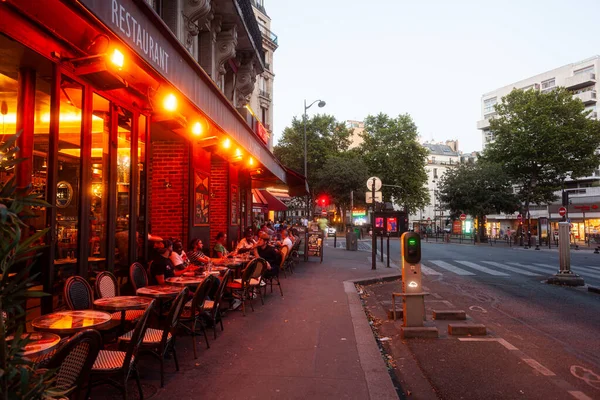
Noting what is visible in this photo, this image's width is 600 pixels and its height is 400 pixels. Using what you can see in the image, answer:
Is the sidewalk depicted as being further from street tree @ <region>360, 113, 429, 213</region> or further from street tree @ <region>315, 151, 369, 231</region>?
street tree @ <region>360, 113, 429, 213</region>

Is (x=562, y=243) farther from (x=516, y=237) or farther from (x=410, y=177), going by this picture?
(x=410, y=177)

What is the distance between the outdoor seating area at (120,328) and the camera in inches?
104

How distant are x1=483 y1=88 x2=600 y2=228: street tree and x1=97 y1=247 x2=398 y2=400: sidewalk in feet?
117

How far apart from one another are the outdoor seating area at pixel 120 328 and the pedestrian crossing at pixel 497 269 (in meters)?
9.44

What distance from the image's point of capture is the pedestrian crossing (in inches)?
593

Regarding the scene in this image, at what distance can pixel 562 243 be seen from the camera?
1236cm

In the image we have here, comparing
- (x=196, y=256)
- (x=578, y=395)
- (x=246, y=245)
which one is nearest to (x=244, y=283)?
(x=196, y=256)

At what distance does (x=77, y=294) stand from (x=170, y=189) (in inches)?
183

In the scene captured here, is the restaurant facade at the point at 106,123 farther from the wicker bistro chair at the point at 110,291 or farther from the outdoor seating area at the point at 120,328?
the outdoor seating area at the point at 120,328

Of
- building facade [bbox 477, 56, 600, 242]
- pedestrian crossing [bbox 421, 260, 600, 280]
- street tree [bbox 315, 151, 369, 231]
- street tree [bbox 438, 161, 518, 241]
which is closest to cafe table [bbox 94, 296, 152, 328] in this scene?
pedestrian crossing [bbox 421, 260, 600, 280]

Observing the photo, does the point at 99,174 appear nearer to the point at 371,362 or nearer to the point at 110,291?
the point at 110,291

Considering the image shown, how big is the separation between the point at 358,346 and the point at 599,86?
59508 mm

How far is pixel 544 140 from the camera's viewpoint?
1559 inches

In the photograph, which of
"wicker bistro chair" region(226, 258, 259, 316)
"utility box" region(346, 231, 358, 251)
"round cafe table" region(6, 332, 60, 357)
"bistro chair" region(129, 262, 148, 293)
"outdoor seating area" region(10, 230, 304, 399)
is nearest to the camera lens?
"outdoor seating area" region(10, 230, 304, 399)
